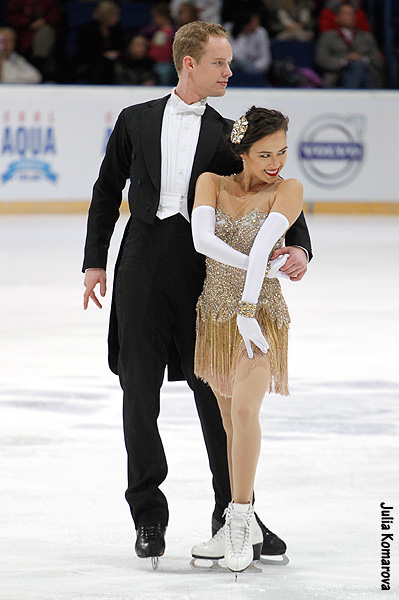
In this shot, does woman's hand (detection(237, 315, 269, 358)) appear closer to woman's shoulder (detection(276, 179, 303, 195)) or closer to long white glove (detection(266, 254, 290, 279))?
long white glove (detection(266, 254, 290, 279))

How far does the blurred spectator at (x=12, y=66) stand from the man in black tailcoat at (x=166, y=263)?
32.1ft

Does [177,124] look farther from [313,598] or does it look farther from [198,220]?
[313,598]

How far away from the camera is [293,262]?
2.56 m

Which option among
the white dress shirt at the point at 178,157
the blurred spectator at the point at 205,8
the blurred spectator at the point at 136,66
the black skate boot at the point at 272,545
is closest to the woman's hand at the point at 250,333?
the white dress shirt at the point at 178,157

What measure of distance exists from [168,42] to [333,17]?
2125mm

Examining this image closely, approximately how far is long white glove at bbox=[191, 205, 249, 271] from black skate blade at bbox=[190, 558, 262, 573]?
28.9 inches

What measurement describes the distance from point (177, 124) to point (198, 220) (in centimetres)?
35

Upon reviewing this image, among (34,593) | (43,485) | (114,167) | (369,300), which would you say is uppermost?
(114,167)

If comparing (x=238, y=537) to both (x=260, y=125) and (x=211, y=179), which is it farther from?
(x=260, y=125)

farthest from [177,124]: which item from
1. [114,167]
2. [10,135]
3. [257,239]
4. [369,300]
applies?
[10,135]

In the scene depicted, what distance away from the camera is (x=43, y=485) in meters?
3.32

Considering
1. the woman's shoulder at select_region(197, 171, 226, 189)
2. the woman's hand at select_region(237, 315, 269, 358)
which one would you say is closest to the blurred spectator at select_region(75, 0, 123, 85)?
the woman's shoulder at select_region(197, 171, 226, 189)

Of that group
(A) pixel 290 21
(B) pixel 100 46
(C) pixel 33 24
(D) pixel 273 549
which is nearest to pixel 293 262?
(D) pixel 273 549

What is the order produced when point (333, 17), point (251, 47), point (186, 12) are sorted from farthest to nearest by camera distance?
point (333, 17) < point (251, 47) < point (186, 12)
